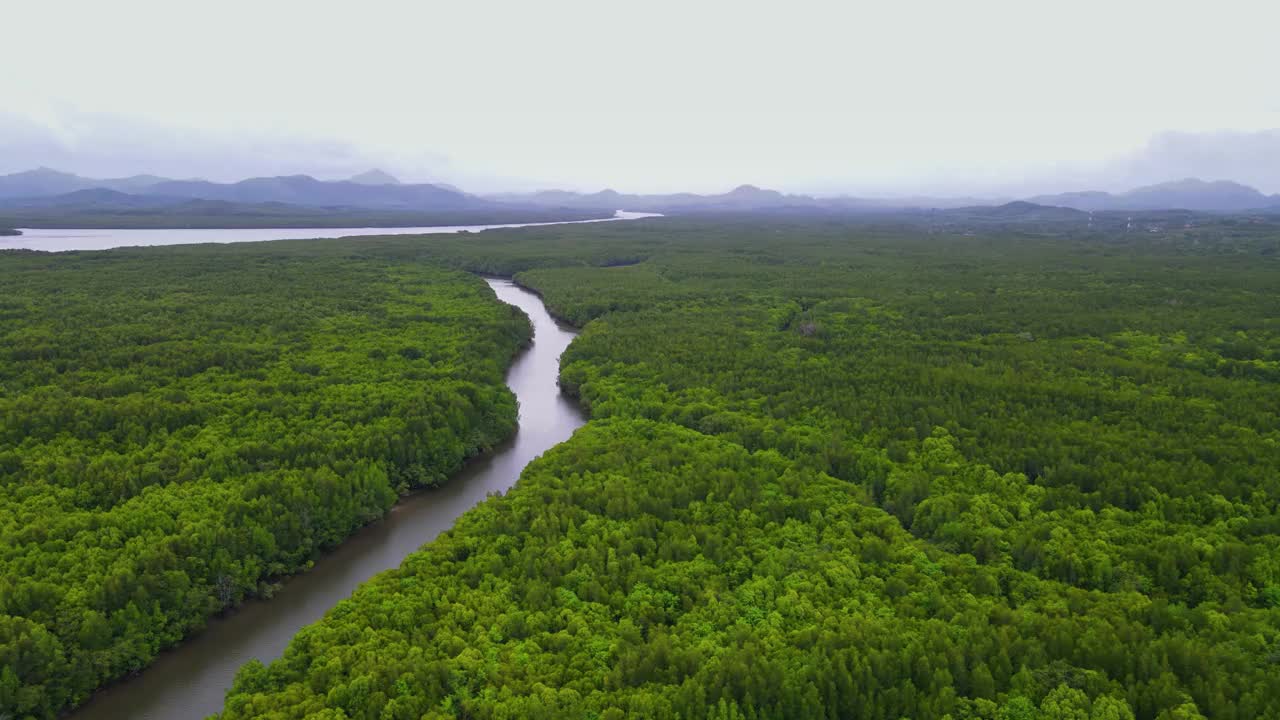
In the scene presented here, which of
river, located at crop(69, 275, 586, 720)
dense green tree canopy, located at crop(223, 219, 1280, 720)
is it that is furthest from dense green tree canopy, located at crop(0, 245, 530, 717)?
dense green tree canopy, located at crop(223, 219, 1280, 720)

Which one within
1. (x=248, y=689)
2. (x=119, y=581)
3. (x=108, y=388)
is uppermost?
(x=108, y=388)

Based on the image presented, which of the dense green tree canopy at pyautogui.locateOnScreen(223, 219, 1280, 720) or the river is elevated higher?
the dense green tree canopy at pyautogui.locateOnScreen(223, 219, 1280, 720)

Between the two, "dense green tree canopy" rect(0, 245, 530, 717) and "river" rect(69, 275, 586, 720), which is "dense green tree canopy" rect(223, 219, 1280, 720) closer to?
"river" rect(69, 275, 586, 720)

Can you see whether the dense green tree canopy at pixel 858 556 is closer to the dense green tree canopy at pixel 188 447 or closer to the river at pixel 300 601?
the river at pixel 300 601

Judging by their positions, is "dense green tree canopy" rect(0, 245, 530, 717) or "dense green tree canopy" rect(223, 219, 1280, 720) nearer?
"dense green tree canopy" rect(223, 219, 1280, 720)

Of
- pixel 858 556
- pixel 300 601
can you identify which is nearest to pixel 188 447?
pixel 300 601

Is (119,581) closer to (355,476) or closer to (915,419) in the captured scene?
(355,476)

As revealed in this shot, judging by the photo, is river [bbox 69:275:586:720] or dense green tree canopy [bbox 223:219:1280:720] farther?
river [bbox 69:275:586:720]

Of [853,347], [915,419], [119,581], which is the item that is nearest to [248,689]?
[119,581]
